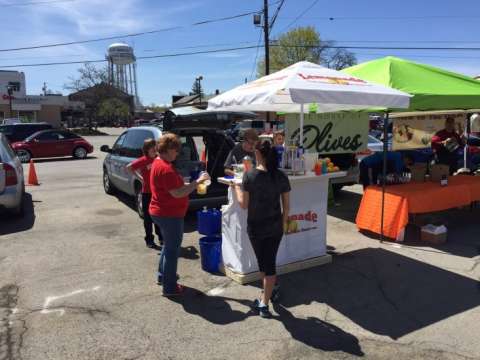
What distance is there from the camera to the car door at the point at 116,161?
8.92 metres

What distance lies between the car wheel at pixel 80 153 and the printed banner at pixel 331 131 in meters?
14.6

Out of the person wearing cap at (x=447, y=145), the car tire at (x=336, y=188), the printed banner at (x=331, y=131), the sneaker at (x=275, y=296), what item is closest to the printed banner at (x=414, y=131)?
the printed banner at (x=331, y=131)

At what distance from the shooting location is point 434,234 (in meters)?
6.36

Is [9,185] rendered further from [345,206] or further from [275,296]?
[345,206]

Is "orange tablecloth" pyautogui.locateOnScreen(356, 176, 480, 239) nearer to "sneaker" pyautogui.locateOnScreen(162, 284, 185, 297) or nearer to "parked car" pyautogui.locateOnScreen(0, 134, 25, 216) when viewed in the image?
"sneaker" pyautogui.locateOnScreen(162, 284, 185, 297)

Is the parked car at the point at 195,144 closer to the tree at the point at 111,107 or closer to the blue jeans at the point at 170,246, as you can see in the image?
the blue jeans at the point at 170,246

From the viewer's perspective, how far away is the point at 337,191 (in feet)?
34.2

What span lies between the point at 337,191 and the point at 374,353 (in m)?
7.16

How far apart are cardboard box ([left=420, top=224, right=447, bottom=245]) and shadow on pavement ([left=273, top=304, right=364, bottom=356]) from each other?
10.6 feet

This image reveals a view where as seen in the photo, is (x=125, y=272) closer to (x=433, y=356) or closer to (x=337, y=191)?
(x=433, y=356)

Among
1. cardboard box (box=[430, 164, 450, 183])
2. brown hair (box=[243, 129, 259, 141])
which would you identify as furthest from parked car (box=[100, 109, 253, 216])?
cardboard box (box=[430, 164, 450, 183])

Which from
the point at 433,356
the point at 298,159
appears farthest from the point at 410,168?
the point at 433,356

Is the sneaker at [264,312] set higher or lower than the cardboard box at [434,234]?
lower

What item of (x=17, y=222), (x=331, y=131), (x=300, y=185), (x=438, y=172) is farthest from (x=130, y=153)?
(x=438, y=172)
